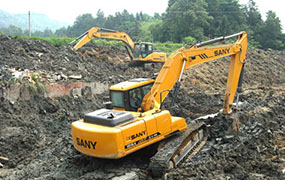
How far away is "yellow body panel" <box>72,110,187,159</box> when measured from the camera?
623 cm

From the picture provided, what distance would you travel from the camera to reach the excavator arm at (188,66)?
7588 millimetres

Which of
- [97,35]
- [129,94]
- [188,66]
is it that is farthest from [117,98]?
[97,35]

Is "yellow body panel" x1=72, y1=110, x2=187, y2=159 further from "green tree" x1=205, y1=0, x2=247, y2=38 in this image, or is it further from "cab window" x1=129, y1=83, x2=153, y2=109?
"green tree" x1=205, y1=0, x2=247, y2=38

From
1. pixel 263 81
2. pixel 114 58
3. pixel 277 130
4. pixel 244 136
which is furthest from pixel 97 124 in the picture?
pixel 263 81

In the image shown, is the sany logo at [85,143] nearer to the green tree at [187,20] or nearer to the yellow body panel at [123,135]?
the yellow body panel at [123,135]

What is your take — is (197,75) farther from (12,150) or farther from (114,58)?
(12,150)

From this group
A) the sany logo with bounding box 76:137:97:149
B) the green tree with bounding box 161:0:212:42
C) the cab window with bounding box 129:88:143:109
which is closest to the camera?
the sany logo with bounding box 76:137:97:149

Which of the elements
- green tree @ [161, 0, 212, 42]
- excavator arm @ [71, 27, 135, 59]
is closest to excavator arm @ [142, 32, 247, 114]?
excavator arm @ [71, 27, 135, 59]

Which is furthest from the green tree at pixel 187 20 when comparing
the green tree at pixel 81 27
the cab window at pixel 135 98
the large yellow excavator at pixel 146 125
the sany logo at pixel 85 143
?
the sany logo at pixel 85 143

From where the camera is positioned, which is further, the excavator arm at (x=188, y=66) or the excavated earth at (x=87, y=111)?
the excavator arm at (x=188, y=66)

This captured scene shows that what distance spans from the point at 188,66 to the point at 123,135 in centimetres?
290

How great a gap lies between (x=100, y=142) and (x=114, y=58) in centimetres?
1724

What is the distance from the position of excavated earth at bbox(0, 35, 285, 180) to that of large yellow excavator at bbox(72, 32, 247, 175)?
38 cm

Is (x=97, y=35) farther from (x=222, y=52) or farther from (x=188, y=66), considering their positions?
(x=188, y=66)
